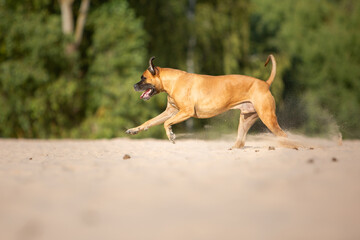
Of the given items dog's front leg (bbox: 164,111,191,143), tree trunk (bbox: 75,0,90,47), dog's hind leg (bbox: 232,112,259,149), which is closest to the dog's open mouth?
dog's front leg (bbox: 164,111,191,143)

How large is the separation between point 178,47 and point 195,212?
869 inches

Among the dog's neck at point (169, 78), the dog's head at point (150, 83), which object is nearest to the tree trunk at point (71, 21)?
the dog's head at point (150, 83)

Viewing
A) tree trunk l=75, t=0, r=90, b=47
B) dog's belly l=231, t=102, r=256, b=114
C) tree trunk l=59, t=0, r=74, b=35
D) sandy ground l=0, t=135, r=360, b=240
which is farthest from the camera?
tree trunk l=75, t=0, r=90, b=47

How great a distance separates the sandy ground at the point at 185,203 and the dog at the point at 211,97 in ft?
8.77

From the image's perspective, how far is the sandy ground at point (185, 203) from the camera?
297 centimetres

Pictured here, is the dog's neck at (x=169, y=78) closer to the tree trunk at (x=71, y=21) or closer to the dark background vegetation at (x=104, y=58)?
the dark background vegetation at (x=104, y=58)

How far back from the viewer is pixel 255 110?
26.4 ft

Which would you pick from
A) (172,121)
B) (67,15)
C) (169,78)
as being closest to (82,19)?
(67,15)

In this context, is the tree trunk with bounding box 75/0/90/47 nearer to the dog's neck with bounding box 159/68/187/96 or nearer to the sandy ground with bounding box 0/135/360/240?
the dog's neck with bounding box 159/68/187/96

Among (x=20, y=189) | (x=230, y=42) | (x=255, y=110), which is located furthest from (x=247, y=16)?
(x=20, y=189)

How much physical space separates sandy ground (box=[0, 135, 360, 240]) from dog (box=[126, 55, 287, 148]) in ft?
8.77

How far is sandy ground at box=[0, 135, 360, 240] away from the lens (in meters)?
2.97

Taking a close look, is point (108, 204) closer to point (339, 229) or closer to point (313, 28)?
point (339, 229)

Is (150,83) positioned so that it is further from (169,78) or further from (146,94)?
(169,78)
